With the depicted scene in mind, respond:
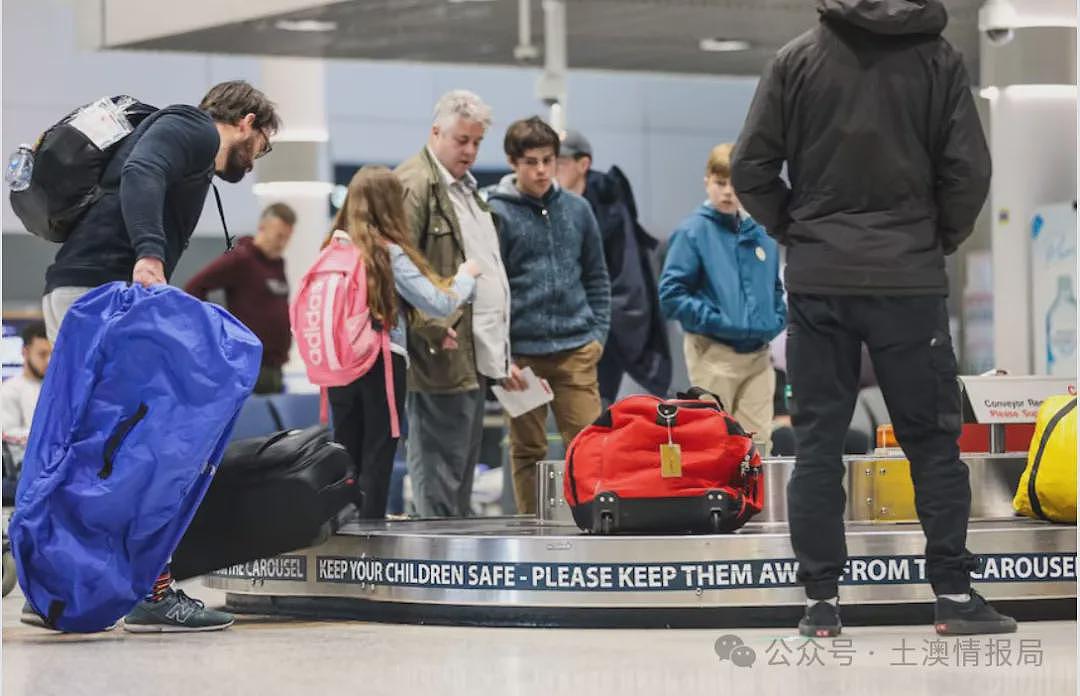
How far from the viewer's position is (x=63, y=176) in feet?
16.1

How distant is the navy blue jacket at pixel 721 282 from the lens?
6715mm

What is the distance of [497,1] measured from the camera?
10.8 meters

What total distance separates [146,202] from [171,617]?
116cm

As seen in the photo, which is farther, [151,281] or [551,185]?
[551,185]

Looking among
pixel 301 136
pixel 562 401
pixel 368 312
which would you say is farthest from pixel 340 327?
pixel 301 136

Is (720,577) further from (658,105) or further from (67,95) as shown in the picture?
(658,105)

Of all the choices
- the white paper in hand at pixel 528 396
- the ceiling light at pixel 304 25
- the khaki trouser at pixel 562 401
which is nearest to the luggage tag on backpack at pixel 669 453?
the white paper in hand at pixel 528 396

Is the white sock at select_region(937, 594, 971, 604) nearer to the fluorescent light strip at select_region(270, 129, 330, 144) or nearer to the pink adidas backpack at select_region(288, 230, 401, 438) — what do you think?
the pink adidas backpack at select_region(288, 230, 401, 438)

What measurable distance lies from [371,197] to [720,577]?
5.87 ft

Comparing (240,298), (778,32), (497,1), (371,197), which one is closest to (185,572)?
(371,197)

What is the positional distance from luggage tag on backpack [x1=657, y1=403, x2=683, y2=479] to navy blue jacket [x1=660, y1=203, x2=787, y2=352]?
157 cm

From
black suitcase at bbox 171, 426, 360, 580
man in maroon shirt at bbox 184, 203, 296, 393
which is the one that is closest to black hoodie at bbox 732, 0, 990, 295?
black suitcase at bbox 171, 426, 360, 580

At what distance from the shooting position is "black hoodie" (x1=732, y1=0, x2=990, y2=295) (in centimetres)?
438

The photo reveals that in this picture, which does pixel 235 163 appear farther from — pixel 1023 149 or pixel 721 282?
pixel 1023 149
